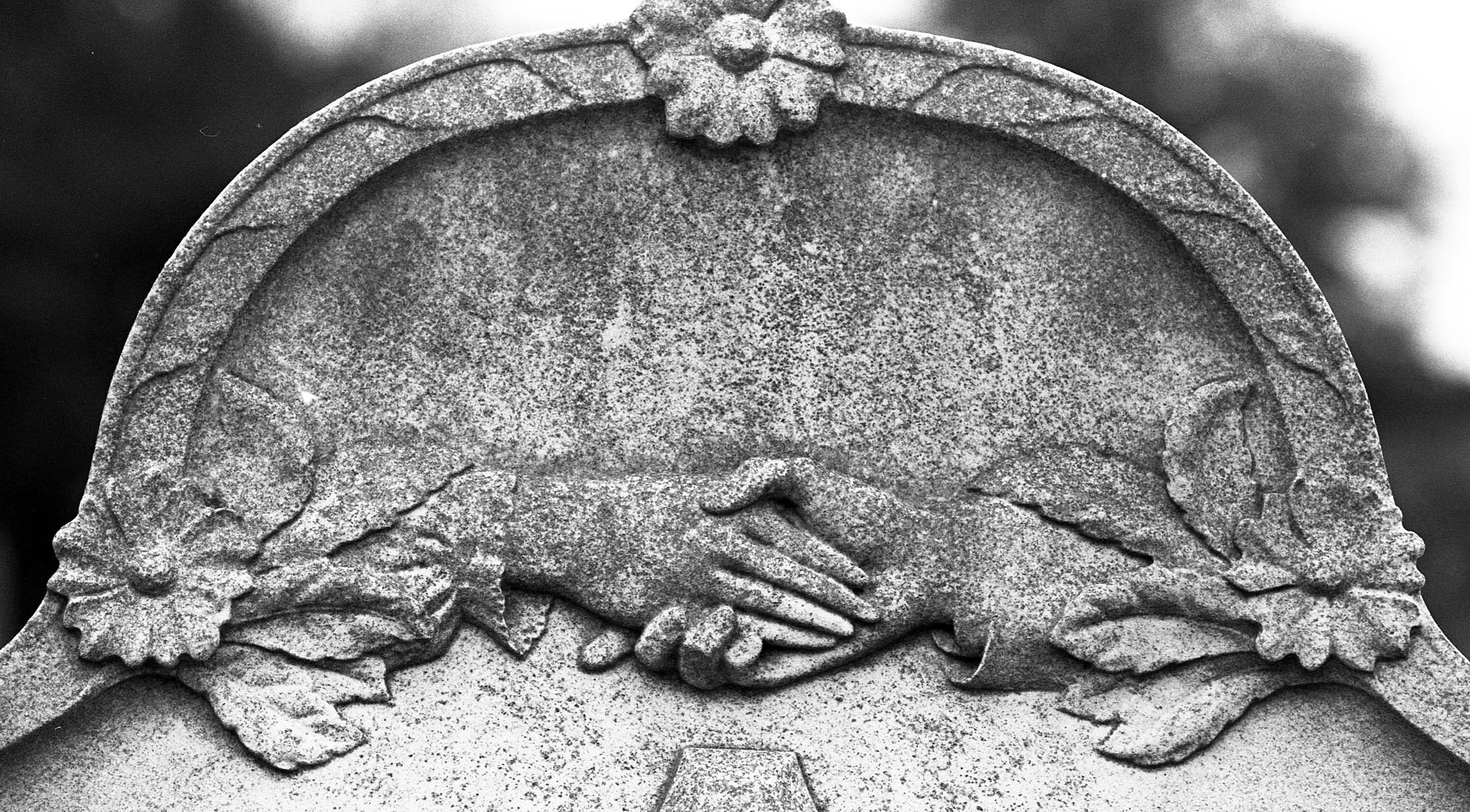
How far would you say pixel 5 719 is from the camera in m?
3.24

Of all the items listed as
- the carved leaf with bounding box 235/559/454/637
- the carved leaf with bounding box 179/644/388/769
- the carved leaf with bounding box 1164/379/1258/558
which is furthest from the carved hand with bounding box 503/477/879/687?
the carved leaf with bounding box 1164/379/1258/558

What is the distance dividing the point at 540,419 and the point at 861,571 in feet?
2.19

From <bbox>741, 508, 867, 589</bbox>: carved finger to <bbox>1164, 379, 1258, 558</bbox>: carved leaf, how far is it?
62 cm

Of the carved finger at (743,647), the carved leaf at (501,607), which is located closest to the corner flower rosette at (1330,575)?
the carved finger at (743,647)

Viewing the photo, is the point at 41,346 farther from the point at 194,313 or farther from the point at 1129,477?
the point at 1129,477

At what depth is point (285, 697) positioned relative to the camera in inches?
131

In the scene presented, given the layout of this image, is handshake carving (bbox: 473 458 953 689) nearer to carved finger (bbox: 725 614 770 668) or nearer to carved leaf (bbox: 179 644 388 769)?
carved finger (bbox: 725 614 770 668)

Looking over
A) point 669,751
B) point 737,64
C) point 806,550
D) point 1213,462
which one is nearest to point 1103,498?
point 1213,462

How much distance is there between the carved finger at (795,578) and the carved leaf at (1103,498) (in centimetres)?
33

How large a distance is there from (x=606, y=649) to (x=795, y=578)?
0.37 meters

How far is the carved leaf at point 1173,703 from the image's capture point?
3393mm

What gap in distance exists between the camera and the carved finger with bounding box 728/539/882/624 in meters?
3.37

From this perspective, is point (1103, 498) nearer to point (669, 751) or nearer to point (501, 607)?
point (669, 751)

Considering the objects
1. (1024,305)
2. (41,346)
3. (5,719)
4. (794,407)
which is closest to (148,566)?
(5,719)
